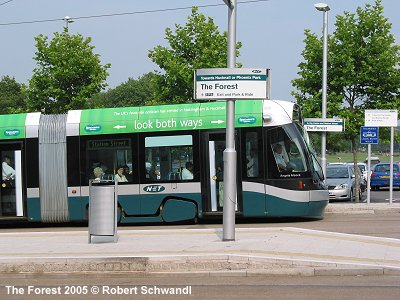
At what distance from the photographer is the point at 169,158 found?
18.1 metres

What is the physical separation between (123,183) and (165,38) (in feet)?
45.5

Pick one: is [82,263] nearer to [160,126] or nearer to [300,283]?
[300,283]

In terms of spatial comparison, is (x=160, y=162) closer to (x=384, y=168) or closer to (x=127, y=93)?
(x=384, y=168)

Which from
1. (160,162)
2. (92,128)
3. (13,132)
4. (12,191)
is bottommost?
(12,191)

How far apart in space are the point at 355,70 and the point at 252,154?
43.5 feet

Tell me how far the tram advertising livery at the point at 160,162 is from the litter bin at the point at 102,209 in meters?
5.19

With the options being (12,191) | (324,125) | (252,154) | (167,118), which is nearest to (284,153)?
(252,154)

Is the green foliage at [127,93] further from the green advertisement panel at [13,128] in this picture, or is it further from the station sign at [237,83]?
the station sign at [237,83]

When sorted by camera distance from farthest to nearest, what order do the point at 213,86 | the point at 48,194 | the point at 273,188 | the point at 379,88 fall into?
the point at 379,88, the point at 48,194, the point at 273,188, the point at 213,86

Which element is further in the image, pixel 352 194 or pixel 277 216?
pixel 352 194

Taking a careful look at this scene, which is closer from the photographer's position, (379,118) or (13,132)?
(13,132)

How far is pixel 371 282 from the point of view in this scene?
9.52 m

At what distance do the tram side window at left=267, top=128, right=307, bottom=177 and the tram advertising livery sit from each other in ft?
0.08

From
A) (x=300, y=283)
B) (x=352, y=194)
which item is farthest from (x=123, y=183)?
(x=352, y=194)
